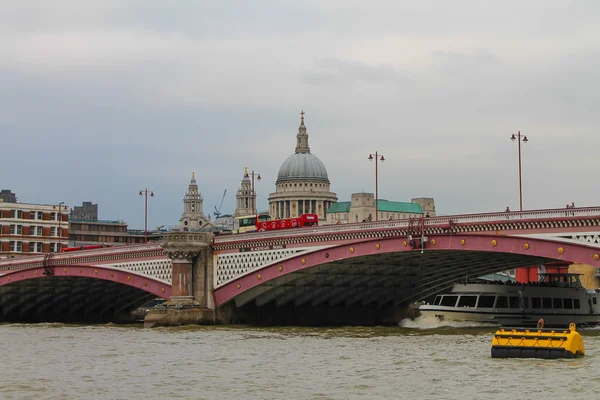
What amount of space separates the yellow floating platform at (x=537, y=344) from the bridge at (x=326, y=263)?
12.2m

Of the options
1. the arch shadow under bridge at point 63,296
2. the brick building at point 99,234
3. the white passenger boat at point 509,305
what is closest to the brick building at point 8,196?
the brick building at point 99,234

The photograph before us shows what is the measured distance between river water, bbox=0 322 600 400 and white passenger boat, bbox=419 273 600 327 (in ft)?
54.6

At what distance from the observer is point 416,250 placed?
7312 centimetres

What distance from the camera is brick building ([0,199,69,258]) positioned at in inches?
5241

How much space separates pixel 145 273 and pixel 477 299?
25.5 m

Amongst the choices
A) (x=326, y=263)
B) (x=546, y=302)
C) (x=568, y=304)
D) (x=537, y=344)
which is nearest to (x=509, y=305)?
(x=546, y=302)

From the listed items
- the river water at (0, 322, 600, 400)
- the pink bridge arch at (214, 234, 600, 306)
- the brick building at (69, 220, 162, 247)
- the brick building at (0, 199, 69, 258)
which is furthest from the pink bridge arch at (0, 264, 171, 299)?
the brick building at (69, 220, 162, 247)

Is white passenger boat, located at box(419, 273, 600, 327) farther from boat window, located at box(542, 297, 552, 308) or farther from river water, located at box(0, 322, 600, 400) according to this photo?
river water, located at box(0, 322, 600, 400)

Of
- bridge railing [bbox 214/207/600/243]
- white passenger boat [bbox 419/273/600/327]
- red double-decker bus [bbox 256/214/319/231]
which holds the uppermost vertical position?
red double-decker bus [bbox 256/214/319/231]

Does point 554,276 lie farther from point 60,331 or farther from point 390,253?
point 60,331

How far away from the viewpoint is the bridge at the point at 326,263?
67.2 metres

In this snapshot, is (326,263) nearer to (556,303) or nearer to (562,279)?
(556,303)

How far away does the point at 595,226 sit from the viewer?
63531mm

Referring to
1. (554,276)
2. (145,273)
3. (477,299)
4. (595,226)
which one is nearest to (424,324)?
(477,299)
